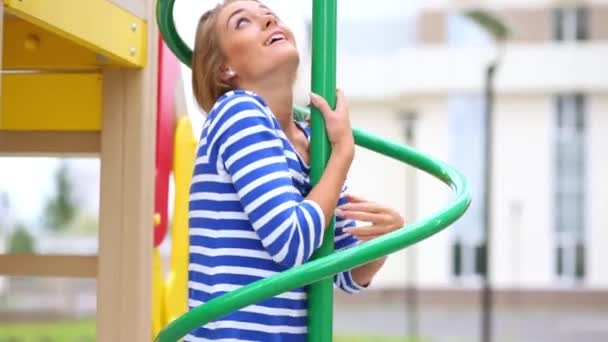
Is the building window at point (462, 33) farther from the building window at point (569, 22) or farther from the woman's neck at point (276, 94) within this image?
the woman's neck at point (276, 94)

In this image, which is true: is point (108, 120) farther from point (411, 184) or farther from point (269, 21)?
point (411, 184)

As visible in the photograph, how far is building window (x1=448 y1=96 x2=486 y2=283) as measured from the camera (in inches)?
907

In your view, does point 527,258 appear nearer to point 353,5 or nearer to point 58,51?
point 353,5

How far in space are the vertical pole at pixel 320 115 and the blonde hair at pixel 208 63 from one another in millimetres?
152

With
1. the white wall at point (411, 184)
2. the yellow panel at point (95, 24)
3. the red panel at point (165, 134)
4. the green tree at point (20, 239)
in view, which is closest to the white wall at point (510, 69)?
the white wall at point (411, 184)

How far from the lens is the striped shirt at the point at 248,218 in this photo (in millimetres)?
1567

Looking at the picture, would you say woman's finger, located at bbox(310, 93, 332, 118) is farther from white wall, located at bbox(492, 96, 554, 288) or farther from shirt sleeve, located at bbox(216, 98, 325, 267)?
white wall, located at bbox(492, 96, 554, 288)

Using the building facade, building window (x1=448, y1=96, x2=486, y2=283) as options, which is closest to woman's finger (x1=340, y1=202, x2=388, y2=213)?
the building facade

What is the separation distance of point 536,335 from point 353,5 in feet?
32.6

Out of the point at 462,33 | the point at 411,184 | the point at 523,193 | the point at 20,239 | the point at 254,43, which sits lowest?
the point at 254,43

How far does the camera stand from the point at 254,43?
1.71m

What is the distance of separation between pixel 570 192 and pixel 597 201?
0.55 metres

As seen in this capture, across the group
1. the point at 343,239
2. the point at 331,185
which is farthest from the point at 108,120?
the point at 331,185

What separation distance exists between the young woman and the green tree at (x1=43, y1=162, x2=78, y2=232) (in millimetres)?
24221
